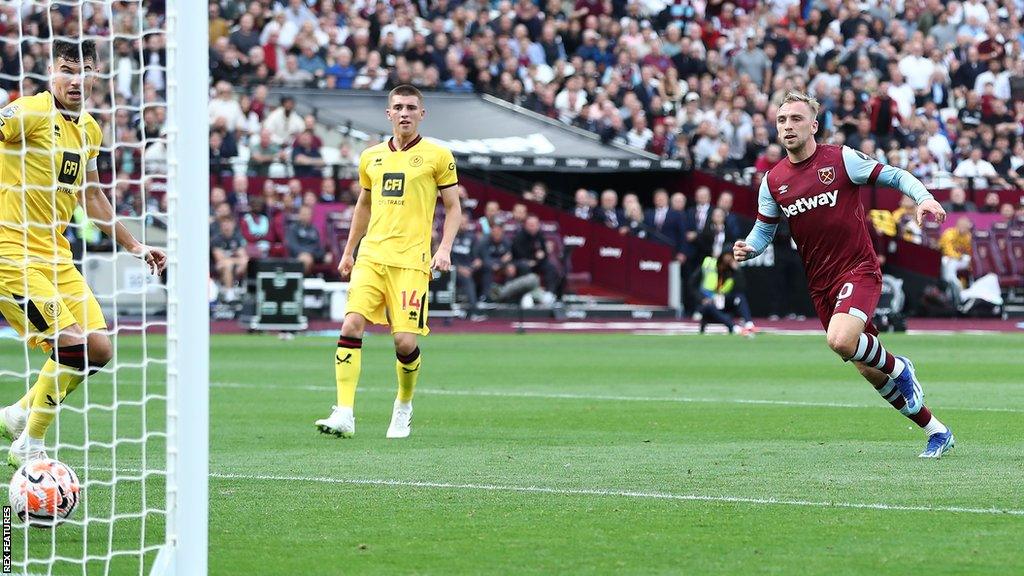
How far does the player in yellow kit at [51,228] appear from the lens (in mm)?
8250

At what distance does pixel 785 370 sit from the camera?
59.9 feet

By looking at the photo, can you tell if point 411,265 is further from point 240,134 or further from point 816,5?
point 816,5

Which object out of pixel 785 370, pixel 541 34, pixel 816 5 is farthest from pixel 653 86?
pixel 785 370

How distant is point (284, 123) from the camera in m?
29.3

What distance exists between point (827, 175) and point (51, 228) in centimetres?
466

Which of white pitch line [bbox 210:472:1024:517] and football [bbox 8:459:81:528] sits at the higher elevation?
football [bbox 8:459:81:528]

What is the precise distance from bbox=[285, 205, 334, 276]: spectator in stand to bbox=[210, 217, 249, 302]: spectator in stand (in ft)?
2.59

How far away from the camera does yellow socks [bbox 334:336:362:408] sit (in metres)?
11.1

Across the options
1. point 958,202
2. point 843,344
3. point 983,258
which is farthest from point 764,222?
point 958,202

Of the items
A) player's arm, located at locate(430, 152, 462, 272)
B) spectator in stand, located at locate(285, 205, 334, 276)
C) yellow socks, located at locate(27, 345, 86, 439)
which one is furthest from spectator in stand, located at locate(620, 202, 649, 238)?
yellow socks, located at locate(27, 345, 86, 439)

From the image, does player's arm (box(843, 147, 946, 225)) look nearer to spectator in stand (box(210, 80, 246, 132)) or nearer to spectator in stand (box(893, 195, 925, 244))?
spectator in stand (box(210, 80, 246, 132))

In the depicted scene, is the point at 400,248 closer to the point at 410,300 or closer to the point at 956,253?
the point at 410,300

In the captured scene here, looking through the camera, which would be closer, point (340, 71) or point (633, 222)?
point (633, 222)

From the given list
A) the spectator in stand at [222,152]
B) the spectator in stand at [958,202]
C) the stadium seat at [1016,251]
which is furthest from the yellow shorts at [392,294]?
the spectator in stand at [958,202]
